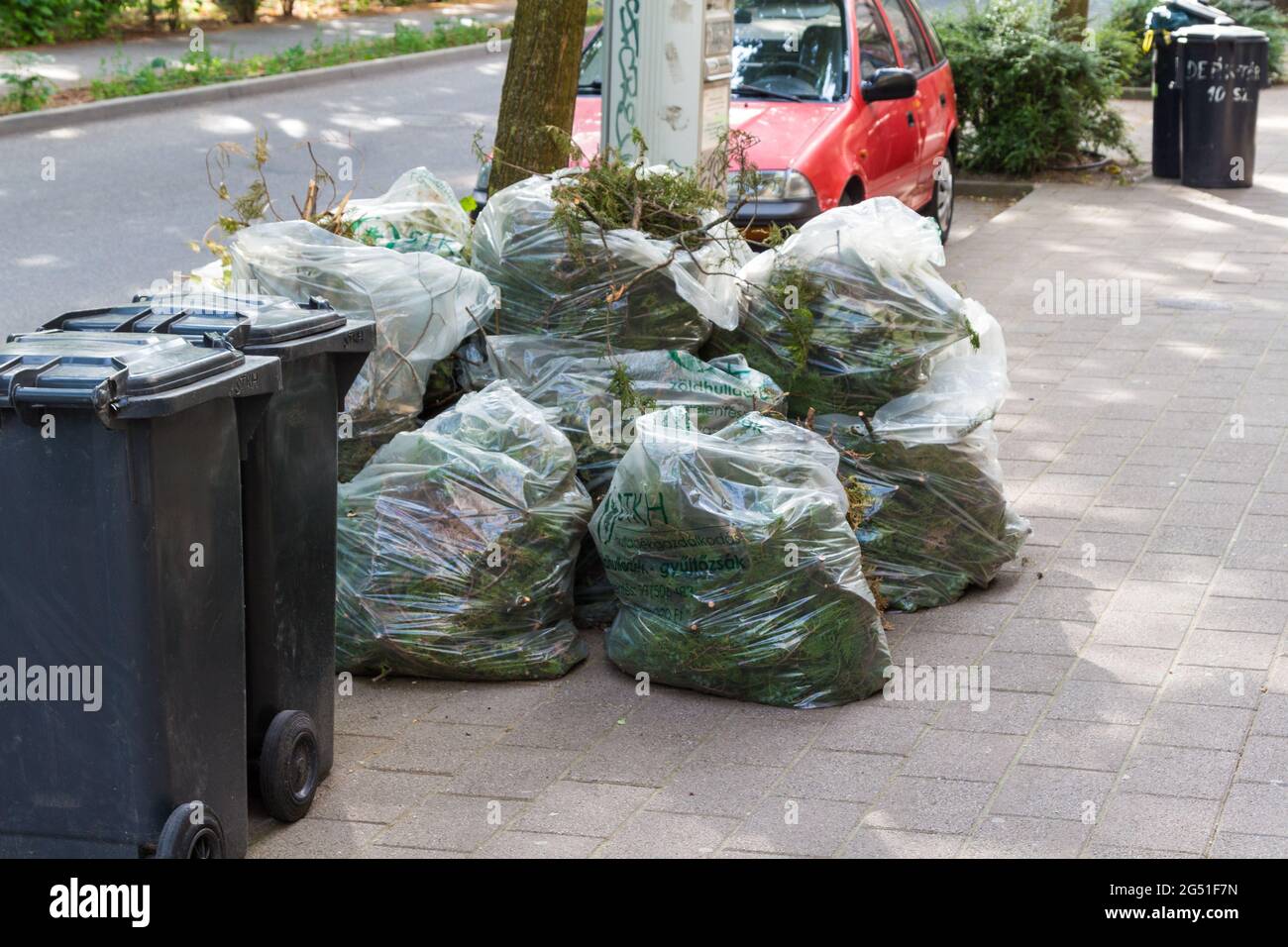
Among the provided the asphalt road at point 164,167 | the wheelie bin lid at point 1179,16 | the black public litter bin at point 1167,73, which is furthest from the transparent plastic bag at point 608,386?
the wheelie bin lid at point 1179,16

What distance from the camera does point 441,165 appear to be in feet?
44.1

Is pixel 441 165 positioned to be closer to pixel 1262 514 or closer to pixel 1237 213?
pixel 1237 213

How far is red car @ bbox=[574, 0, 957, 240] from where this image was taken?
8797 millimetres

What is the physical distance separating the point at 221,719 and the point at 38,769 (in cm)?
41

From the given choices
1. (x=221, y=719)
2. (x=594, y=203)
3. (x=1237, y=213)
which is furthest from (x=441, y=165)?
(x=221, y=719)

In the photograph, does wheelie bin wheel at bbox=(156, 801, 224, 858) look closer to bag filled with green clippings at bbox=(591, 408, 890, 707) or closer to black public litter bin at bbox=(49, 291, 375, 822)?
black public litter bin at bbox=(49, 291, 375, 822)

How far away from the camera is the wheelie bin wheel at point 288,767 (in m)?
3.96

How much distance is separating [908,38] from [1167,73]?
349 cm

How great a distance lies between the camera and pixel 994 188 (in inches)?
541

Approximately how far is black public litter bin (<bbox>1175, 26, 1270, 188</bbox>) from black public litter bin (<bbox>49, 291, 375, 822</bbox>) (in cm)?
1069

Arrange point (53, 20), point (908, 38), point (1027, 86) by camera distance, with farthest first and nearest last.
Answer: point (53, 20) → point (1027, 86) → point (908, 38)

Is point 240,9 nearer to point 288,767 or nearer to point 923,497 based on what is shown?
point 923,497

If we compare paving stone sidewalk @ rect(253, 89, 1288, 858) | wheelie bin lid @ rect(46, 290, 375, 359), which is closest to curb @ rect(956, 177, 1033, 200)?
paving stone sidewalk @ rect(253, 89, 1288, 858)

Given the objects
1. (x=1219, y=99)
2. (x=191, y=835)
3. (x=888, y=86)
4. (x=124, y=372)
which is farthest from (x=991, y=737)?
(x=1219, y=99)
